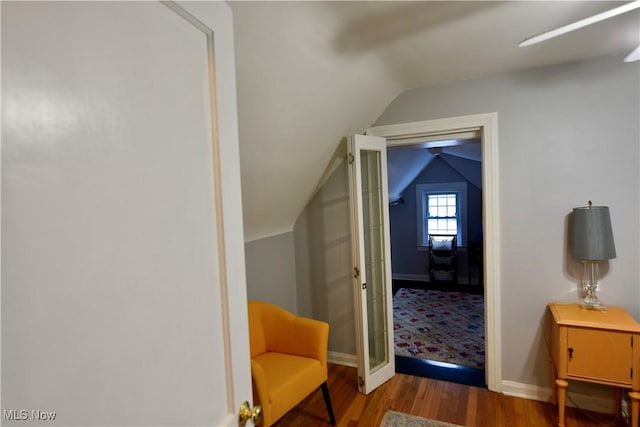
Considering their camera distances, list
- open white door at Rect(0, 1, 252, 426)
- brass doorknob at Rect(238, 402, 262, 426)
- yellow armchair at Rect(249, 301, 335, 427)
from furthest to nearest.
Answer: yellow armchair at Rect(249, 301, 335, 427) < brass doorknob at Rect(238, 402, 262, 426) < open white door at Rect(0, 1, 252, 426)

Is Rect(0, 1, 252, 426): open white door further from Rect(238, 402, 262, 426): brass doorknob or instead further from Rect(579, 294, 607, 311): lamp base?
Rect(579, 294, 607, 311): lamp base

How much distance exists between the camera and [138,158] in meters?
0.65

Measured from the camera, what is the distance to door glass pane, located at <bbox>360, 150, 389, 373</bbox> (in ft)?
9.36

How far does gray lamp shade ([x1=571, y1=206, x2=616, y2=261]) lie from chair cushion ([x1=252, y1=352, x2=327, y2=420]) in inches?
73.0

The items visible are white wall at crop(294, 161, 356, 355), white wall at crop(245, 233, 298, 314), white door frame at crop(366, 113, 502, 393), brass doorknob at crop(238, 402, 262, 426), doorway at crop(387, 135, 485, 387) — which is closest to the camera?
brass doorknob at crop(238, 402, 262, 426)

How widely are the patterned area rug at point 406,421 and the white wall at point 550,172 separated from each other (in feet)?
2.39

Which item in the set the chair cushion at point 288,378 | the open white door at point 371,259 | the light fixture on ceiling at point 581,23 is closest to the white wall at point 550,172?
the open white door at point 371,259

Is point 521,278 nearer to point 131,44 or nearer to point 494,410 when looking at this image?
point 494,410

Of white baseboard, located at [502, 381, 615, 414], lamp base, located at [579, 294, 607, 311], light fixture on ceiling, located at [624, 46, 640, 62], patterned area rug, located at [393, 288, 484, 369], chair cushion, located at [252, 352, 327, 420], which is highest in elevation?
light fixture on ceiling, located at [624, 46, 640, 62]

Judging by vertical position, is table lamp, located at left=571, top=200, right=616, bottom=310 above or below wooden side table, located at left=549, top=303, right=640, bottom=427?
above

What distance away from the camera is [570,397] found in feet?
7.92

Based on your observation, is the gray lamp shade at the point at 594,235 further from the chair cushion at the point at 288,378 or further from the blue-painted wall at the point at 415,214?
the blue-painted wall at the point at 415,214

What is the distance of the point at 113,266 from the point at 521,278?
2.70 m

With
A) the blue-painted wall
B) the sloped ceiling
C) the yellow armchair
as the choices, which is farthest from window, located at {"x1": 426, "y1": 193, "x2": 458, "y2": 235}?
the yellow armchair
